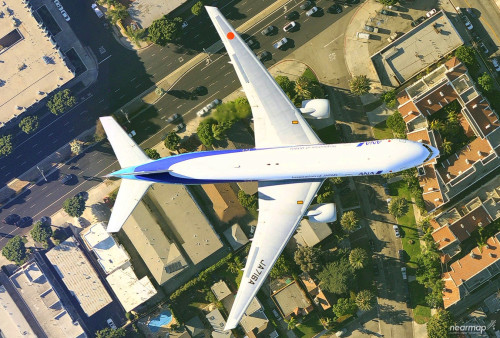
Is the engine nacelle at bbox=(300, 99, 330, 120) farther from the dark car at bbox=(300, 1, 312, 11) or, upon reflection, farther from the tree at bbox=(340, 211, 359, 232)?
the dark car at bbox=(300, 1, 312, 11)

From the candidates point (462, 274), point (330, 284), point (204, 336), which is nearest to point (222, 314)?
point (204, 336)

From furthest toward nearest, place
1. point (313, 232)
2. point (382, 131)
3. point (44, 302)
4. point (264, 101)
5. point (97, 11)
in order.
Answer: point (97, 11)
point (44, 302)
point (382, 131)
point (313, 232)
point (264, 101)

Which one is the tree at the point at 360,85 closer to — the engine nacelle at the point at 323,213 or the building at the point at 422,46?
the building at the point at 422,46

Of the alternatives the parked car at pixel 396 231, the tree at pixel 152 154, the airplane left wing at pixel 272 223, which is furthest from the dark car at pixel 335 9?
the tree at pixel 152 154

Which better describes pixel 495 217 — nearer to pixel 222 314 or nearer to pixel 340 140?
pixel 340 140

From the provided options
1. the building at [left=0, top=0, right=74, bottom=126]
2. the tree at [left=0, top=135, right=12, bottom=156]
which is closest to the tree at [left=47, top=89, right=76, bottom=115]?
the building at [left=0, top=0, right=74, bottom=126]

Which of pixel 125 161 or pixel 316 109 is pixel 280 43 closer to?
Result: pixel 316 109

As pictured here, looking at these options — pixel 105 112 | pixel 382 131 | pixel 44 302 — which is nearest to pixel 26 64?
pixel 105 112
